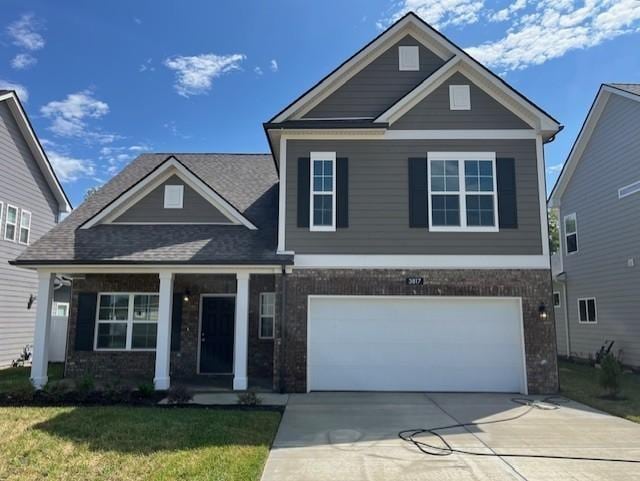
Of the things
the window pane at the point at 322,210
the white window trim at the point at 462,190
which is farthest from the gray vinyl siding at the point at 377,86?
the window pane at the point at 322,210

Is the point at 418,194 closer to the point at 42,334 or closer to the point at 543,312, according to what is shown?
the point at 543,312

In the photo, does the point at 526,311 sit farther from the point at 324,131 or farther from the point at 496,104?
the point at 324,131

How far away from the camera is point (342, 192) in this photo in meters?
10.8

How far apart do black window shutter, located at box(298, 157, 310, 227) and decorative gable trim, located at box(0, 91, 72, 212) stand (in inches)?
402

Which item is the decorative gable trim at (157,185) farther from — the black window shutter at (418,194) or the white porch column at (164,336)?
the black window shutter at (418,194)

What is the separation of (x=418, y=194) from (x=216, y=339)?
6311 millimetres

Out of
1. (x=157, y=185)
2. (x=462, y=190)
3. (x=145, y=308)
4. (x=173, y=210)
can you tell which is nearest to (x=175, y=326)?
(x=145, y=308)

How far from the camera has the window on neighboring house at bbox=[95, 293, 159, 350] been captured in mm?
12078

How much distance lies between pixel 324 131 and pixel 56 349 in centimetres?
1167

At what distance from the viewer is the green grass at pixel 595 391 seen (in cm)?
877

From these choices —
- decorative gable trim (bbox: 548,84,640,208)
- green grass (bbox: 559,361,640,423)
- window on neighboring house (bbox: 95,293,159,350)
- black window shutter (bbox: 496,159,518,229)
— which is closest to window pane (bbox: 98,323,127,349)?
window on neighboring house (bbox: 95,293,159,350)

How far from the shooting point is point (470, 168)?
10.9m

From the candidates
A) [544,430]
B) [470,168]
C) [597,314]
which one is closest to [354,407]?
[544,430]

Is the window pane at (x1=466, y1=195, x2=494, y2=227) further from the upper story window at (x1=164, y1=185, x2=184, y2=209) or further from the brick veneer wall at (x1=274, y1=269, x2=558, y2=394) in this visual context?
the upper story window at (x1=164, y1=185, x2=184, y2=209)
